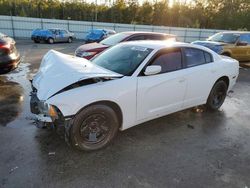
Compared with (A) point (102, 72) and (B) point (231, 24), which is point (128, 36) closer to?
(A) point (102, 72)

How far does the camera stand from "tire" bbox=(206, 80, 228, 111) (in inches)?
213

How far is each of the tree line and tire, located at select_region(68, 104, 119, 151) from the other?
37843 mm

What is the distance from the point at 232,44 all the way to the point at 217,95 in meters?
6.46

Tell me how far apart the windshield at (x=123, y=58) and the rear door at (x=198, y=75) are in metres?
0.94

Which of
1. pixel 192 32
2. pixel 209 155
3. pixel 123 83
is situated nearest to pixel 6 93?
pixel 123 83

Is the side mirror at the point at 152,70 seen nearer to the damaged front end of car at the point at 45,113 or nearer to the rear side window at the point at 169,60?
the rear side window at the point at 169,60

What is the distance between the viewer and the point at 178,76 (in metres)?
4.42

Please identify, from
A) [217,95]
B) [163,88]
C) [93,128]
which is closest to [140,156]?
[93,128]

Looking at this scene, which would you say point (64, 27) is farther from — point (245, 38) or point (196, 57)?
point (196, 57)

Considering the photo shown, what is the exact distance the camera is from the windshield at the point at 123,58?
414 centimetres

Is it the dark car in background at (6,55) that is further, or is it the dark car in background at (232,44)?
the dark car in background at (232,44)

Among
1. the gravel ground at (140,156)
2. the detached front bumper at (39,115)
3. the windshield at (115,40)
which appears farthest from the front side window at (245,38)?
the detached front bumper at (39,115)

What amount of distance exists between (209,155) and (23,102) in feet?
13.7

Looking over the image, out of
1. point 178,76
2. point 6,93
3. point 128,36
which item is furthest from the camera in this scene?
point 128,36
